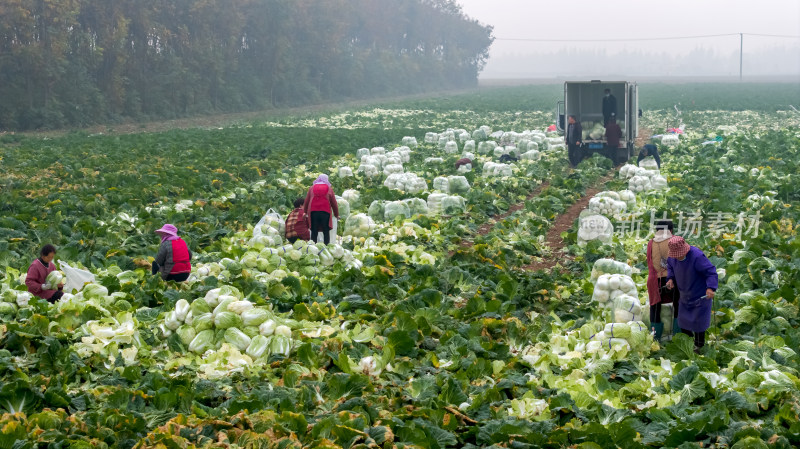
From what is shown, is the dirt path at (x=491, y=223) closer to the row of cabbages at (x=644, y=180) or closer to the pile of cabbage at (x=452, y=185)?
the pile of cabbage at (x=452, y=185)

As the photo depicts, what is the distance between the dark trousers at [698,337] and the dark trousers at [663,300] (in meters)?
0.20

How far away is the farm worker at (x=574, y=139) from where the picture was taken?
70.4ft

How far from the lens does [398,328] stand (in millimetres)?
→ 7695

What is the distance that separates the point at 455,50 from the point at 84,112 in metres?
79.0

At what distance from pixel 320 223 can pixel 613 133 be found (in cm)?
1228

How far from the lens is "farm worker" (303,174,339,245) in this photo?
1143cm

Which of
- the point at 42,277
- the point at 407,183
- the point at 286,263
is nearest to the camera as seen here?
the point at 42,277

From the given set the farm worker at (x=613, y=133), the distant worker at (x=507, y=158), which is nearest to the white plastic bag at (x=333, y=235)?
the distant worker at (x=507, y=158)

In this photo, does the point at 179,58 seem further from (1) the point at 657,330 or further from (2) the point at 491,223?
(1) the point at 657,330

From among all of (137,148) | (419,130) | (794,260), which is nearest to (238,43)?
(419,130)

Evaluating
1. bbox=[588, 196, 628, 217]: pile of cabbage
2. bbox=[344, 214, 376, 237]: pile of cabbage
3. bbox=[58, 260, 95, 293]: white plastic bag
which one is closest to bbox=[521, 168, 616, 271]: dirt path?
bbox=[588, 196, 628, 217]: pile of cabbage

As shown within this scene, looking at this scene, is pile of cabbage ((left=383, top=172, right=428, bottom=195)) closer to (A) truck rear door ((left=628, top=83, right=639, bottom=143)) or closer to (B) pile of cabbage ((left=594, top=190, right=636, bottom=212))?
(B) pile of cabbage ((left=594, top=190, right=636, bottom=212))

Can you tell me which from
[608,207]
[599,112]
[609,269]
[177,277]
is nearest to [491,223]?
[608,207]

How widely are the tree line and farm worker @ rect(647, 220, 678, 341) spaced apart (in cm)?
3872
